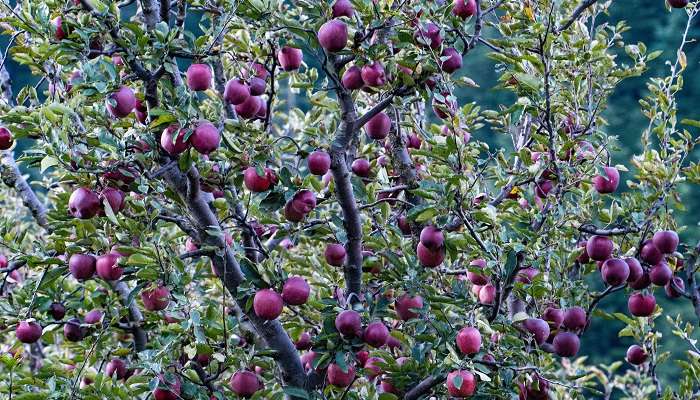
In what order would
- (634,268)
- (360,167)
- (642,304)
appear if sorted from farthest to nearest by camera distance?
(360,167) < (642,304) < (634,268)

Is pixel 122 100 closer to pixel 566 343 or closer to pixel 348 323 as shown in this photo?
pixel 348 323

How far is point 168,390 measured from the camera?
2545 mm

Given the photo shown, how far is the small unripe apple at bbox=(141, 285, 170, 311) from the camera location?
2.58 m

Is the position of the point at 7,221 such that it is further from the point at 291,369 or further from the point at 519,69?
the point at 519,69

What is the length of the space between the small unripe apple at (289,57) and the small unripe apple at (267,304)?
795 mm

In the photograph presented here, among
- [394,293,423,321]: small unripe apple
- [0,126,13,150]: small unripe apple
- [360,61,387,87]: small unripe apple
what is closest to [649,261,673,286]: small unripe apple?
[394,293,423,321]: small unripe apple

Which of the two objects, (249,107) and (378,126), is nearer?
(378,126)

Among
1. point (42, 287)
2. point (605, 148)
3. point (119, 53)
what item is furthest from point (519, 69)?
point (42, 287)

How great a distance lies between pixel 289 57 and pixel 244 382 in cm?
104

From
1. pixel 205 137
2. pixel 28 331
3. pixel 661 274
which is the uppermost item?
pixel 661 274

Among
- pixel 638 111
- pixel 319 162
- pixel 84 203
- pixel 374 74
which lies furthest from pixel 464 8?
pixel 638 111

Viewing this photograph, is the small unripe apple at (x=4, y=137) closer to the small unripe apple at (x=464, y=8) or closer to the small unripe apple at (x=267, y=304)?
the small unripe apple at (x=267, y=304)

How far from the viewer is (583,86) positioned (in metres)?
3.13

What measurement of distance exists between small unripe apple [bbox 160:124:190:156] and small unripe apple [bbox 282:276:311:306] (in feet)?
1.60
